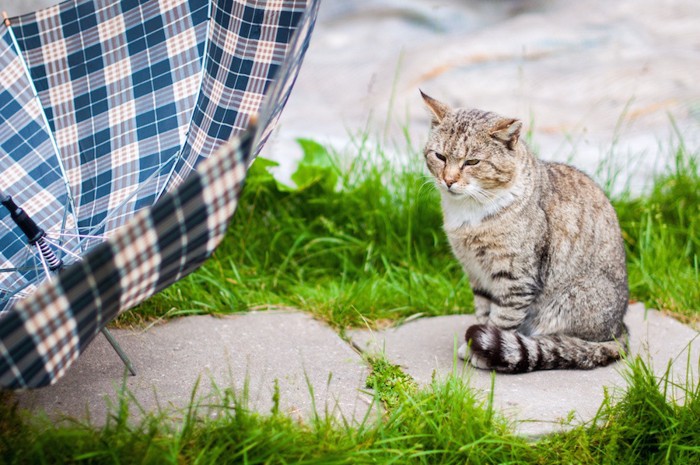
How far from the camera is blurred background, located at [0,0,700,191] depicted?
561 cm

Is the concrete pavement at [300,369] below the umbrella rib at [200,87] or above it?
below

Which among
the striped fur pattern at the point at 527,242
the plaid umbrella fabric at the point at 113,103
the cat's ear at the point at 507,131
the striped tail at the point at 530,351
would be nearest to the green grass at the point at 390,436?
the striped tail at the point at 530,351

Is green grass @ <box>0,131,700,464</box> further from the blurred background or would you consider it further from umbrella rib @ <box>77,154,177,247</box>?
the blurred background

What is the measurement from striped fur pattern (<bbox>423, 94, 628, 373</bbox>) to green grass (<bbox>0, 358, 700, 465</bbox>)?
0.40m

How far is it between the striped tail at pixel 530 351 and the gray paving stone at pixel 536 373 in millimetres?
32

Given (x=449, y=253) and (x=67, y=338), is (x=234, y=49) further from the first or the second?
(x=449, y=253)

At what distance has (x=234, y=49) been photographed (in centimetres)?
257

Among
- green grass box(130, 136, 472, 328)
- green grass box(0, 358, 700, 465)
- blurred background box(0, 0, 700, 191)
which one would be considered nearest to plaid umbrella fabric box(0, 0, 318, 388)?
green grass box(0, 358, 700, 465)

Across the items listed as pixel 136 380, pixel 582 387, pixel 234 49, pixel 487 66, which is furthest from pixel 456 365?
pixel 487 66

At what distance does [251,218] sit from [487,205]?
4.69 feet

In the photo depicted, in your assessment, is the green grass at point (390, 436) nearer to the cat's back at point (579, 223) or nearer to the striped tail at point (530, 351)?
the striped tail at point (530, 351)

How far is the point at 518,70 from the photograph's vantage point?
20.1ft

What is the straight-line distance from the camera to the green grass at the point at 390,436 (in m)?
2.16

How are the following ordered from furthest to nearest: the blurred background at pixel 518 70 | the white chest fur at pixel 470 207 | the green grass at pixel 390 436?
the blurred background at pixel 518 70
the white chest fur at pixel 470 207
the green grass at pixel 390 436
